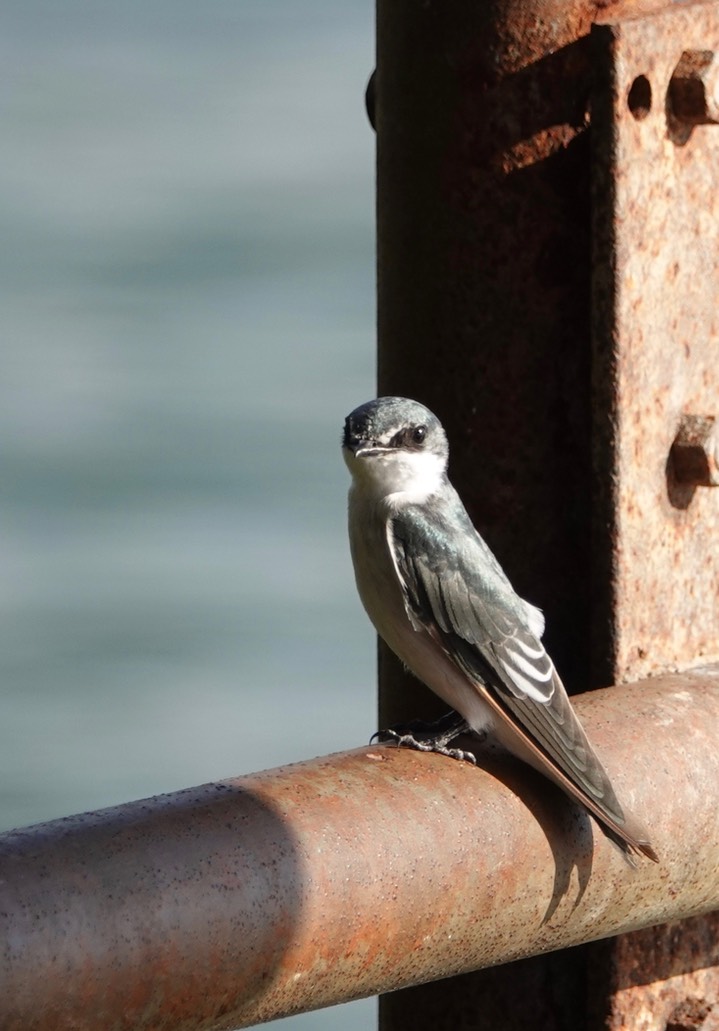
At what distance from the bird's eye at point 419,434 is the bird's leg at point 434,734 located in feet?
1.68

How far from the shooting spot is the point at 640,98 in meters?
3.20

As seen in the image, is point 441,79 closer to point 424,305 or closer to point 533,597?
point 424,305

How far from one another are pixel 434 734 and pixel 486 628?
0.86 feet

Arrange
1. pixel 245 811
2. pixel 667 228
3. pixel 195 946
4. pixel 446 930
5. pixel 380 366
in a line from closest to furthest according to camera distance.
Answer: pixel 195 946 → pixel 245 811 → pixel 446 930 → pixel 667 228 → pixel 380 366

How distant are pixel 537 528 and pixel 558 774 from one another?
0.61 metres

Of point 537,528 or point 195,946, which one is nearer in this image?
point 195,946

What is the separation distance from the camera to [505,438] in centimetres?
334

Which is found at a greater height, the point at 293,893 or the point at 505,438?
the point at 505,438

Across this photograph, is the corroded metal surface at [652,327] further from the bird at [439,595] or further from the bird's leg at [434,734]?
the bird's leg at [434,734]

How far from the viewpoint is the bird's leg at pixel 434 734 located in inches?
114

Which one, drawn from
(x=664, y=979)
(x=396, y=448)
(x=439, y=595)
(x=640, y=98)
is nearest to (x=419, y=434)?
(x=396, y=448)

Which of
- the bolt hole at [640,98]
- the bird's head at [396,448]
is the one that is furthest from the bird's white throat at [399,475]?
the bolt hole at [640,98]

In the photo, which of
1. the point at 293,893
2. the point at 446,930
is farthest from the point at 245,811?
the point at 446,930

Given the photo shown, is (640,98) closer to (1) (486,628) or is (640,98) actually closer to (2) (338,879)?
(1) (486,628)
